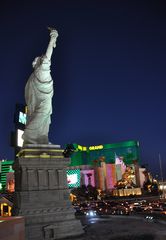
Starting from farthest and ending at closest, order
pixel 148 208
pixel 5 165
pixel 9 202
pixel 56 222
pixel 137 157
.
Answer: pixel 5 165 < pixel 137 157 < pixel 9 202 < pixel 148 208 < pixel 56 222

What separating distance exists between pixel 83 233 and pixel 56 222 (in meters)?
1.58

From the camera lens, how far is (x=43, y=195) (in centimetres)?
1480

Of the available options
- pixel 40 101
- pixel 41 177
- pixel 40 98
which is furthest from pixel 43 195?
pixel 40 98

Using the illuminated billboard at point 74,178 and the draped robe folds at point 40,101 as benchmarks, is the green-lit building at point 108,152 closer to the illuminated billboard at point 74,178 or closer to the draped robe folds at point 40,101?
the illuminated billboard at point 74,178

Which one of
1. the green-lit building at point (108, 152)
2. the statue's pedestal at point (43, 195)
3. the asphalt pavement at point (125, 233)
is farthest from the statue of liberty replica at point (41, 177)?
the green-lit building at point (108, 152)

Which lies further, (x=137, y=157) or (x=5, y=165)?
(x=5, y=165)

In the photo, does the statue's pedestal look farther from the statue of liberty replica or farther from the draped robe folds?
the draped robe folds

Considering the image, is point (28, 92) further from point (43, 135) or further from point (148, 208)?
point (148, 208)

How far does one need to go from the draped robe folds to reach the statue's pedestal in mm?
1247

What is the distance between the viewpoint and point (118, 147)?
4397 inches

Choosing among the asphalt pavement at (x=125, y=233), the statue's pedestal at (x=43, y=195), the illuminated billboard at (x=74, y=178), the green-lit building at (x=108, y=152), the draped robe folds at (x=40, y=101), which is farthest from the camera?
the green-lit building at (x=108, y=152)

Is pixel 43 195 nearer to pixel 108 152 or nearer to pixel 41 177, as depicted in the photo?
pixel 41 177

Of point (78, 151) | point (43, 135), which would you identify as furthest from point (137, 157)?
point (43, 135)

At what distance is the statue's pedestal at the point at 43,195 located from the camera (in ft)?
45.9
